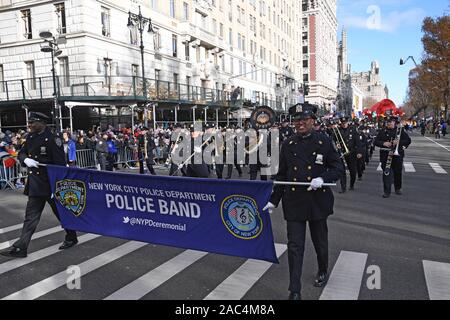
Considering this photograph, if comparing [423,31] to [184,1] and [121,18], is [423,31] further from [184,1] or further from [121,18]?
[121,18]

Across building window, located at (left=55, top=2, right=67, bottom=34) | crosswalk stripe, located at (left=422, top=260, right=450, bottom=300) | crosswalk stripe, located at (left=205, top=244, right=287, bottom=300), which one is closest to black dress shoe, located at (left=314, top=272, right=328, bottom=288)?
crosswalk stripe, located at (left=205, top=244, right=287, bottom=300)

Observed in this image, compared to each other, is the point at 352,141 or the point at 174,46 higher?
the point at 174,46

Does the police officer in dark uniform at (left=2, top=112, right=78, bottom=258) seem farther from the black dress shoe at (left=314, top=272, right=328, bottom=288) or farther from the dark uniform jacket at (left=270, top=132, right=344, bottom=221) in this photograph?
the black dress shoe at (left=314, top=272, right=328, bottom=288)

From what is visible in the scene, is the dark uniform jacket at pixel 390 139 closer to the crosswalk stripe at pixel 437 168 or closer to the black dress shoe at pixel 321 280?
the crosswalk stripe at pixel 437 168

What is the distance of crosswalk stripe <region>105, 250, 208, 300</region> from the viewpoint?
4.71 m

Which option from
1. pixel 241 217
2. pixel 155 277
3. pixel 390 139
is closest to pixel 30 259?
pixel 155 277

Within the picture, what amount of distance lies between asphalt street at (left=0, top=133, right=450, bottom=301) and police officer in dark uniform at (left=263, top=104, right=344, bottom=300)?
0.72 metres

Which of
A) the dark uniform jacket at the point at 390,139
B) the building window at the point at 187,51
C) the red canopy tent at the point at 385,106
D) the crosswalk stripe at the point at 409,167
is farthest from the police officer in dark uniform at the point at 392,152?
the building window at the point at 187,51

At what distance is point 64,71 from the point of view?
30.5m

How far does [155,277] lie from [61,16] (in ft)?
98.7

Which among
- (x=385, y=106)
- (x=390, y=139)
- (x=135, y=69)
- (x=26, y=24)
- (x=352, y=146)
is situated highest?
(x=26, y=24)

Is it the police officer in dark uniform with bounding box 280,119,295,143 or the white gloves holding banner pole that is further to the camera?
the police officer in dark uniform with bounding box 280,119,295,143

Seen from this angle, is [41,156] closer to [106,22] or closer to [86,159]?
[86,159]
